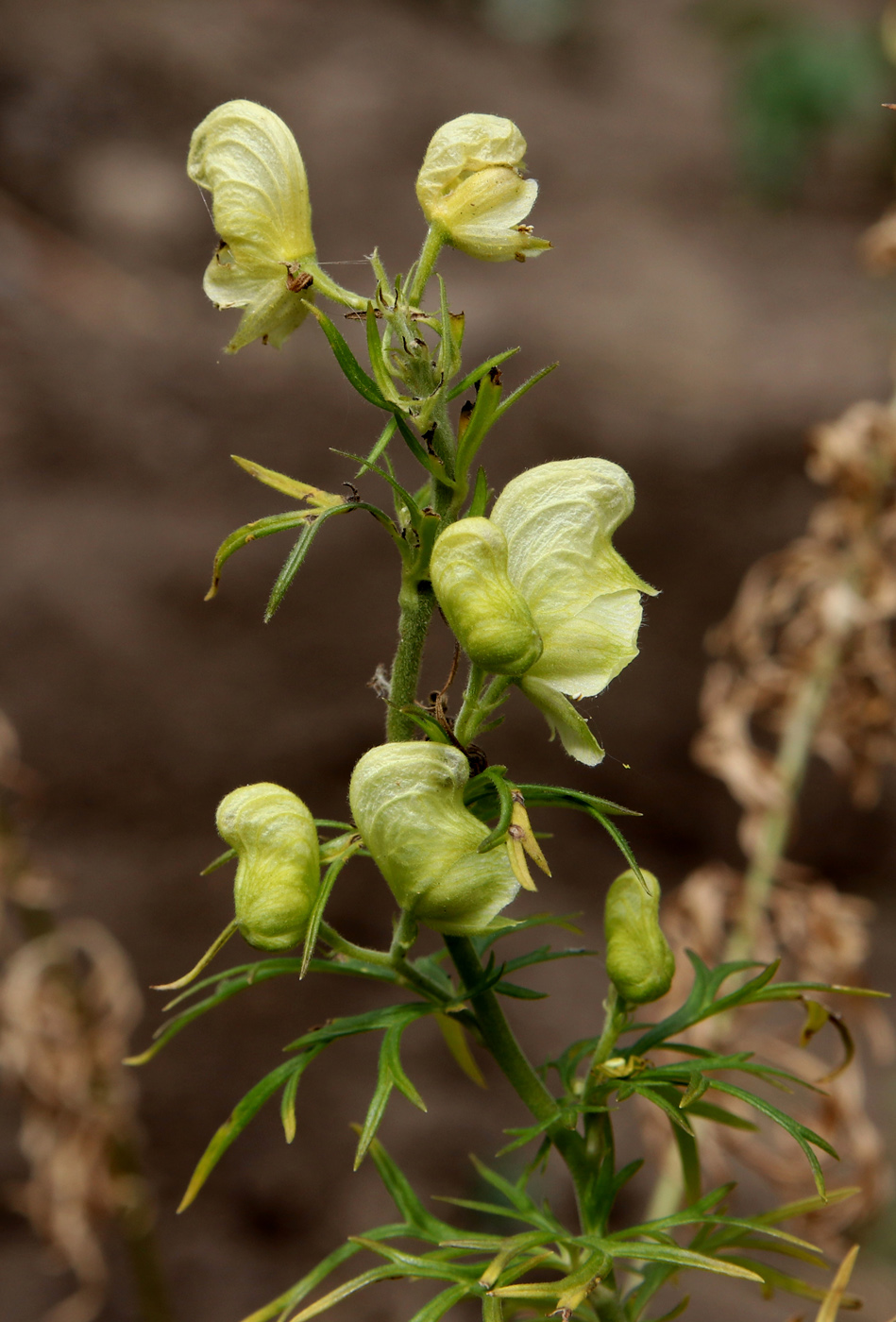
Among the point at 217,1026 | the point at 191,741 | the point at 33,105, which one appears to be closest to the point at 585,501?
the point at 191,741

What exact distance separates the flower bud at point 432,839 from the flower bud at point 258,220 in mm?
231

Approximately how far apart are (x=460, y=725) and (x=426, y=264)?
0.22 meters

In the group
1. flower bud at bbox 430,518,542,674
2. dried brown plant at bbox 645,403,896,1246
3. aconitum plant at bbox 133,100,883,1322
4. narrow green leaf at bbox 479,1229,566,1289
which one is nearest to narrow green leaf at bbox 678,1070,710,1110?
aconitum plant at bbox 133,100,883,1322

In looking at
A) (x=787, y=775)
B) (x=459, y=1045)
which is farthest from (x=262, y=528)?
(x=787, y=775)

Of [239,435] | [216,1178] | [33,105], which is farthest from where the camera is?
[33,105]

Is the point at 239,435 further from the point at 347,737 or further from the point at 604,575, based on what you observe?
the point at 604,575

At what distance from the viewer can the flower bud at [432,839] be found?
0.49 m

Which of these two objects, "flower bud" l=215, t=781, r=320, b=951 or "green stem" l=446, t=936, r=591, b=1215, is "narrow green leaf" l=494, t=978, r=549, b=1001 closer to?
"green stem" l=446, t=936, r=591, b=1215

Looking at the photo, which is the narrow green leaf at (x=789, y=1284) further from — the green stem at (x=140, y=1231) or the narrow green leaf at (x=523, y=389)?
the green stem at (x=140, y=1231)

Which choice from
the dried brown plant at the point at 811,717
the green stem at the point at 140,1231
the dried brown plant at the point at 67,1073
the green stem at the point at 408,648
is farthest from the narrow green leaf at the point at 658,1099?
the green stem at the point at 140,1231

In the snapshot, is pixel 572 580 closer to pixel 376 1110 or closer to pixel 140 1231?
pixel 376 1110

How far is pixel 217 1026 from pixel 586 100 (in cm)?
296

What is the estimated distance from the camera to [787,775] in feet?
4.41

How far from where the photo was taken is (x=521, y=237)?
53cm
